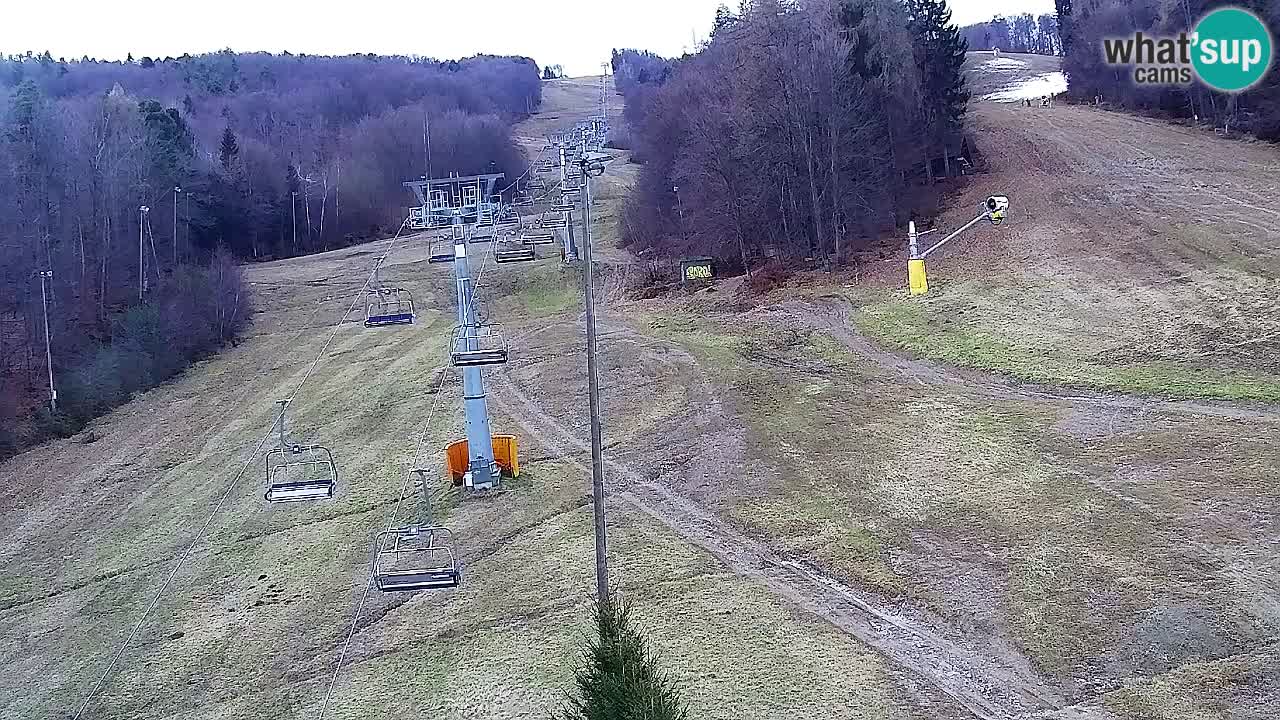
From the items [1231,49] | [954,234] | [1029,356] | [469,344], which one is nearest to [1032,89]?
[1231,49]

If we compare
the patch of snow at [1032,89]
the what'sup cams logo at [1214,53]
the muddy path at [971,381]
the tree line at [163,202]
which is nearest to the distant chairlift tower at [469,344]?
the muddy path at [971,381]

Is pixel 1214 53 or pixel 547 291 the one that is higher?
pixel 1214 53

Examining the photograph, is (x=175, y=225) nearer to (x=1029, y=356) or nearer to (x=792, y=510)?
(x=792, y=510)

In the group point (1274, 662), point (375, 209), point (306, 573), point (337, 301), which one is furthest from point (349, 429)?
point (375, 209)

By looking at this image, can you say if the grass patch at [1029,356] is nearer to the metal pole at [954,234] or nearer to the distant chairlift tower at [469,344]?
the metal pole at [954,234]

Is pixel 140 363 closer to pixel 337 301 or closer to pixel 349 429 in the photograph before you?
pixel 337 301
